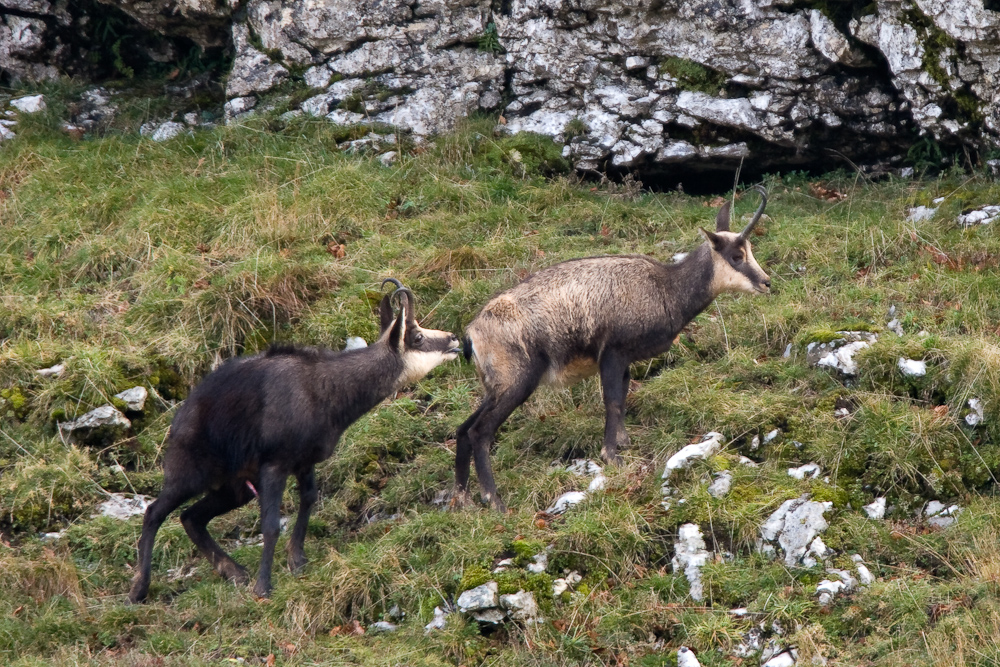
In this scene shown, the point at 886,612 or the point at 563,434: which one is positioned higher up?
the point at 886,612

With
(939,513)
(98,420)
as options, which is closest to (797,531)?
(939,513)

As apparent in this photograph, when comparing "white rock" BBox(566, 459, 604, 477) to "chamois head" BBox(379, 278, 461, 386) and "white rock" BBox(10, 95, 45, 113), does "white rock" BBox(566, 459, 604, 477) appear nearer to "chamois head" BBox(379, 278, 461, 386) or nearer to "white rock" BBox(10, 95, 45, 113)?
"chamois head" BBox(379, 278, 461, 386)

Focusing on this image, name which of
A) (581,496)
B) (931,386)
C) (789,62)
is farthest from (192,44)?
(931,386)

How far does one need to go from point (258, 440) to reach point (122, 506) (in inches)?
68.4

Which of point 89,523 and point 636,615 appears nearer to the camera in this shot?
point 636,615

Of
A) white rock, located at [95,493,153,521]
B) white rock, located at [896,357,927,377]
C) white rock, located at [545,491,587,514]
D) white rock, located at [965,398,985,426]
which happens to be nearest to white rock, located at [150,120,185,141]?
white rock, located at [95,493,153,521]

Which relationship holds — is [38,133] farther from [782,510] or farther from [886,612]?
[886,612]

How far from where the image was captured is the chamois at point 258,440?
7.94 m

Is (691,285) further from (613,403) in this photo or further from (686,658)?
(686,658)

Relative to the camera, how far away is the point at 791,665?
20.7 ft

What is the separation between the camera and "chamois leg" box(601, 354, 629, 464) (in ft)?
28.7

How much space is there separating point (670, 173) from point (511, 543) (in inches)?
258

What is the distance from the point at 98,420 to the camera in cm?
941

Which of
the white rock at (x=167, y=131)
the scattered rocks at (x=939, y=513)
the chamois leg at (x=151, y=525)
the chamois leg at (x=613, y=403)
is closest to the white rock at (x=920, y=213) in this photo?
the chamois leg at (x=613, y=403)
